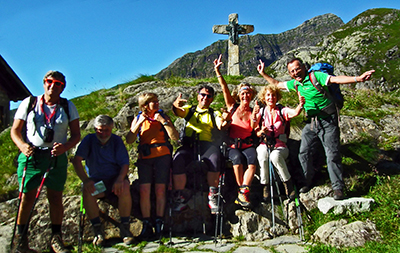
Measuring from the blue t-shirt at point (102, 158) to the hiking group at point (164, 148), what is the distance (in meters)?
0.01

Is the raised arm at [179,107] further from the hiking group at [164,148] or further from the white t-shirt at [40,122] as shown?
the white t-shirt at [40,122]

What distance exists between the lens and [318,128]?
521cm

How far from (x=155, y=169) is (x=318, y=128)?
2832mm

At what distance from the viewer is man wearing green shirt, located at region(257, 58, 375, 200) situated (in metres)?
5.03

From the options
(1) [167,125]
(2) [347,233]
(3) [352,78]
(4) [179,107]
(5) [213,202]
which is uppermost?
(3) [352,78]

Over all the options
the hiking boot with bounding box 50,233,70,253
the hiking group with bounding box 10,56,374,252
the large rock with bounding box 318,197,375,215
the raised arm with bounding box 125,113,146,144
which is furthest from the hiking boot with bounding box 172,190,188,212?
the large rock with bounding box 318,197,375,215

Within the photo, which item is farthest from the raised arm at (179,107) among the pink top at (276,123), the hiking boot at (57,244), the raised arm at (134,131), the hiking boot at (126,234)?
the hiking boot at (57,244)

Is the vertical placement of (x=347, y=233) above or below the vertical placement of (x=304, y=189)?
below

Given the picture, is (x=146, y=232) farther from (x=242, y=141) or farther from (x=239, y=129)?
(x=239, y=129)

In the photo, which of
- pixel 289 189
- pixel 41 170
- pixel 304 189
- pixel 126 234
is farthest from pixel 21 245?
pixel 304 189

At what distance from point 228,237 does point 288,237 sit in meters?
0.92

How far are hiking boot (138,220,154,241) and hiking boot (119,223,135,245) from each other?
16 cm

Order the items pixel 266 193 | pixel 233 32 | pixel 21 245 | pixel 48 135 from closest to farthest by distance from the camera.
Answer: pixel 21 245 → pixel 48 135 → pixel 266 193 → pixel 233 32

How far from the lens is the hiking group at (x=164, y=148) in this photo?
413 centimetres
